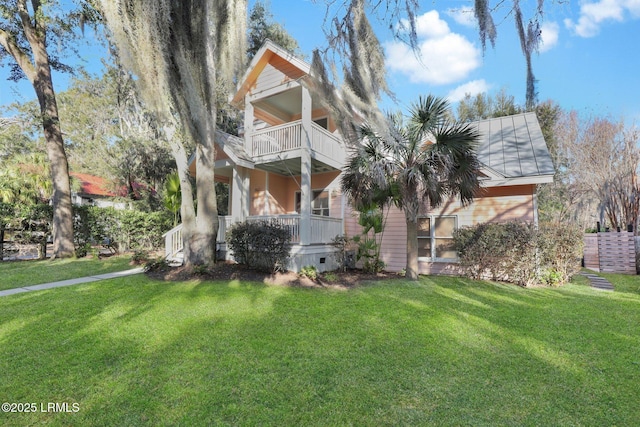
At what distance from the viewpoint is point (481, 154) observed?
32.2 ft

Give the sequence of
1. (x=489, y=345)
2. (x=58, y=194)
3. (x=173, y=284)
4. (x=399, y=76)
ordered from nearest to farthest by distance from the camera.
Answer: (x=489, y=345) < (x=399, y=76) < (x=173, y=284) < (x=58, y=194)

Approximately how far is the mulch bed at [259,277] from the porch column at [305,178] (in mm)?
1305

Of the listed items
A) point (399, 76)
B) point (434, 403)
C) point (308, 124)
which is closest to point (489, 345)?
point (434, 403)

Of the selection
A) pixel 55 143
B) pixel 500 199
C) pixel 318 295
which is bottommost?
pixel 318 295

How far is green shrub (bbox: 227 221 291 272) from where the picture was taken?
8.06m

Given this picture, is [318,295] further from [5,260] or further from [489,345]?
[5,260]

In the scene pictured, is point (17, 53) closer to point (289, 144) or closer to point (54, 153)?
point (54, 153)

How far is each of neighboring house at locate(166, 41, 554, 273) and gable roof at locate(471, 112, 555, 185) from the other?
0.08 feet

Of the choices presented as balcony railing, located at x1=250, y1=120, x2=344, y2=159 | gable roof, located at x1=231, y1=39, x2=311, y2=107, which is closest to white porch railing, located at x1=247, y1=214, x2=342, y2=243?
balcony railing, located at x1=250, y1=120, x2=344, y2=159

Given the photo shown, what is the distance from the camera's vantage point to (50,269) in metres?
8.12

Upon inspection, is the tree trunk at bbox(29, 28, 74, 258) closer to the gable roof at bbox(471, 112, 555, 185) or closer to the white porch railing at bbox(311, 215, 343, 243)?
the white porch railing at bbox(311, 215, 343, 243)

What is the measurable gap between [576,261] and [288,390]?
911 cm

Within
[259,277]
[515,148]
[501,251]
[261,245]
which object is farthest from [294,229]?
[515,148]

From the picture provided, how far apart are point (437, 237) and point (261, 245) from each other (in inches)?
222
